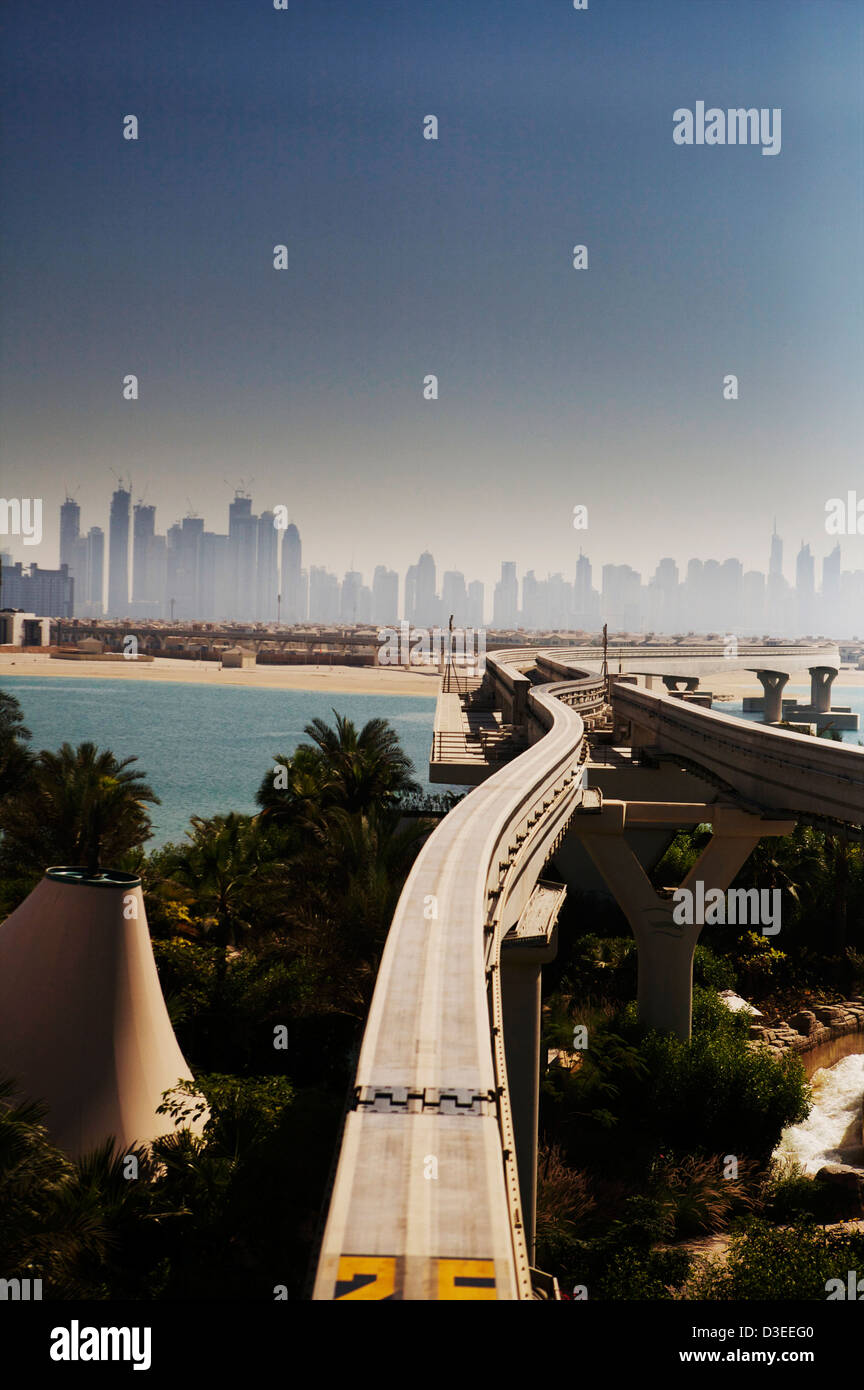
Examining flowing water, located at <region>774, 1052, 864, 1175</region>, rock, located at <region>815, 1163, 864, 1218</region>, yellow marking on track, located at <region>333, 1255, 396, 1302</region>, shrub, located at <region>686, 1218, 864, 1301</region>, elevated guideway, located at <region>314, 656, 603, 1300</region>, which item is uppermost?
elevated guideway, located at <region>314, 656, 603, 1300</region>

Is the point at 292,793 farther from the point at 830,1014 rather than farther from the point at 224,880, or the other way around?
the point at 830,1014

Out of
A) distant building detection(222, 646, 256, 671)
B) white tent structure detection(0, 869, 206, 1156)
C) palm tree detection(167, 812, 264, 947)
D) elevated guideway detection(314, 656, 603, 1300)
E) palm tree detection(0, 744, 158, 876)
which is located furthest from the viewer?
distant building detection(222, 646, 256, 671)

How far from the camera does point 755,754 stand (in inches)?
758

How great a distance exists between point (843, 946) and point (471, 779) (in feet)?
42.7

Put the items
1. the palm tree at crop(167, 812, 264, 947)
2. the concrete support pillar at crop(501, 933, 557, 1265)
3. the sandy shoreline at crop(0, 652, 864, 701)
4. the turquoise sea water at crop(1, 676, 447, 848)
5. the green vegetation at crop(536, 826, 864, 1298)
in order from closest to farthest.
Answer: the green vegetation at crop(536, 826, 864, 1298), the concrete support pillar at crop(501, 933, 557, 1265), the palm tree at crop(167, 812, 264, 947), the turquoise sea water at crop(1, 676, 447, 848), the sandy shoreline at crop(0, 652, 864, 701)

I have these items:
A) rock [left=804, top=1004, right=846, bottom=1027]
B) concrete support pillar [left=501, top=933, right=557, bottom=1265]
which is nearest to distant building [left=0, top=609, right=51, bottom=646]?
rock [left=804, top=1004, right=846, bottom=1027]

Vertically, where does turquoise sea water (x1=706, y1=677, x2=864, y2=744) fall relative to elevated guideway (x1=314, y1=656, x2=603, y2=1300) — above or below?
below

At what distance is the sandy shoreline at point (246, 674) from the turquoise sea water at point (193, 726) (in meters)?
3.02

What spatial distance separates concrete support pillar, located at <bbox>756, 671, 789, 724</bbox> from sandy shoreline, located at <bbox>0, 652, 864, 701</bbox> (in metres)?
50.7

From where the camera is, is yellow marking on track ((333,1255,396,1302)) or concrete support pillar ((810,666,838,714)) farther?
concrete support pillar ((810,666,838,714))

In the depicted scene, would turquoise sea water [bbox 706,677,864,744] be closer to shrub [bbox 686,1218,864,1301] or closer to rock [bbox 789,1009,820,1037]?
rock [bbox 789,1009,820,1037]

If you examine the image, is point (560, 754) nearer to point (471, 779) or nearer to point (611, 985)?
point (471, 779)

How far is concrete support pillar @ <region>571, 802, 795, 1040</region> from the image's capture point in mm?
20344

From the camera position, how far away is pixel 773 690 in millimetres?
91375
